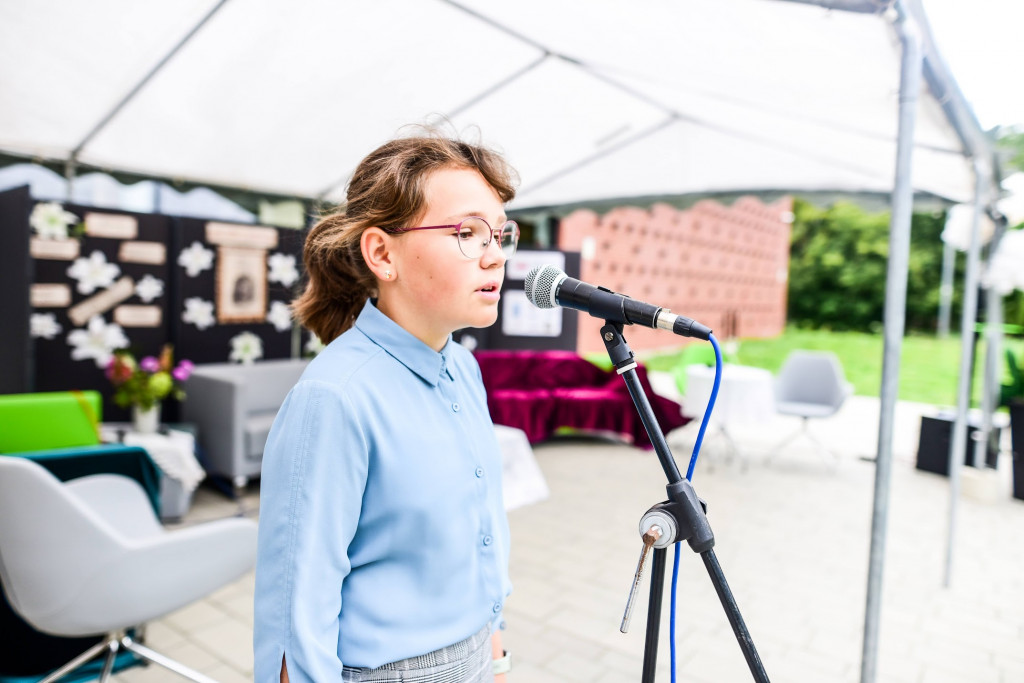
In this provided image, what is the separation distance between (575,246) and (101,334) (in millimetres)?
7650

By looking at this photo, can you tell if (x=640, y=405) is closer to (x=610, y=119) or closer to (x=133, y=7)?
(x=133, y=7)

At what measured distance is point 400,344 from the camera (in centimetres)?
100

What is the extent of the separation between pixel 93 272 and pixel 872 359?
17165 mm

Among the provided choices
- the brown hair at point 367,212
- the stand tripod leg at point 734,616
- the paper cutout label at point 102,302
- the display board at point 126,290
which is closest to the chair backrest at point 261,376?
the display board at point 126,290

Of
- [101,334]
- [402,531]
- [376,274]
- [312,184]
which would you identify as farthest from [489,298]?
[312,184]

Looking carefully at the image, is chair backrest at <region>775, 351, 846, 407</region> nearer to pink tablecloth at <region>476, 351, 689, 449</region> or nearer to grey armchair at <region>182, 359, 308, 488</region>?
pink tablecloth at <region>476, 351, 689, 449</region>

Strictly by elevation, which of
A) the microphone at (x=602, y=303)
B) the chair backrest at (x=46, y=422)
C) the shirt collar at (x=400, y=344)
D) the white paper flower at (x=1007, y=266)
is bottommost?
the chair backrest at (x=46, y=422)

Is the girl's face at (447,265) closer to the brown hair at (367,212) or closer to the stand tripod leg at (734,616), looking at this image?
the brown hair at (367,212)

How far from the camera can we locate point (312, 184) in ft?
17.8

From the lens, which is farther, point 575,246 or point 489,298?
point 575,246

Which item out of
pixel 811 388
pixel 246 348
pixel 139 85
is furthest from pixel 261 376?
pixel 811 388

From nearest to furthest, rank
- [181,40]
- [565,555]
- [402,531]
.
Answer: [402,531] → [181,40] → [565,555]

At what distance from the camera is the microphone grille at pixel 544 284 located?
1.07 metres

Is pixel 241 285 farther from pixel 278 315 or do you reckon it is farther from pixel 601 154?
pixel 601 154
